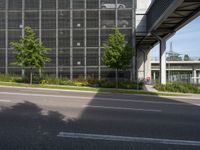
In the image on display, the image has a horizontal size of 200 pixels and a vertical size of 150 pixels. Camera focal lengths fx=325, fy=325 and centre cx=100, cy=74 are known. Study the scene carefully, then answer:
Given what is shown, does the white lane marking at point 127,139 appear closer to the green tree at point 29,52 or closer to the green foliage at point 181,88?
the green foliage at point 181,88

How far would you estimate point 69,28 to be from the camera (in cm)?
4206

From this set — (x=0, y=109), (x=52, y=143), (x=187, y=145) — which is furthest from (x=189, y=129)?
(x=0, y=109)

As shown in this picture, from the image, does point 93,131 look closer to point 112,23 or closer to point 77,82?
point 77,82

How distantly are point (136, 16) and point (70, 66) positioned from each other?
10600mm

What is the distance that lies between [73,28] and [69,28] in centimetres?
53

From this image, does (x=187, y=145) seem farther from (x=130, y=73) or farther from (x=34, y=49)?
(x=130, y=73)

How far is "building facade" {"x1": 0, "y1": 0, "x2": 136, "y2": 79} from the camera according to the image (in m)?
41.2

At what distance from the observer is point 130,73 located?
132 ft

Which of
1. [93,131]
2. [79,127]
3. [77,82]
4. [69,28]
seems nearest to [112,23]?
[69,28]

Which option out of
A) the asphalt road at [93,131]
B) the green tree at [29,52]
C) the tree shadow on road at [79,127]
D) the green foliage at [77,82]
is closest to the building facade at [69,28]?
the green foliage at [77,82]

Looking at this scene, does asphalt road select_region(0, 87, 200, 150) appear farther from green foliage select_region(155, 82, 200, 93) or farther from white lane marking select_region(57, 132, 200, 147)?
green foliage select_region(155, 82, 200, 93)

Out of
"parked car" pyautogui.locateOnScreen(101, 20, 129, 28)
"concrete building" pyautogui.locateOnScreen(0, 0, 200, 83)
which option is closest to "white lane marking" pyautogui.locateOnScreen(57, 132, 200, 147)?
"concrete building" pyautogui.locateOnScreen(0, 0, 200, 83)

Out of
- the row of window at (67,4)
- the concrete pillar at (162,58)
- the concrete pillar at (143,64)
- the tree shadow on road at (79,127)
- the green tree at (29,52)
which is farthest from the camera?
the concrete pillar at (143,64)

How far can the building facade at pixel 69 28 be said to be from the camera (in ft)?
135
